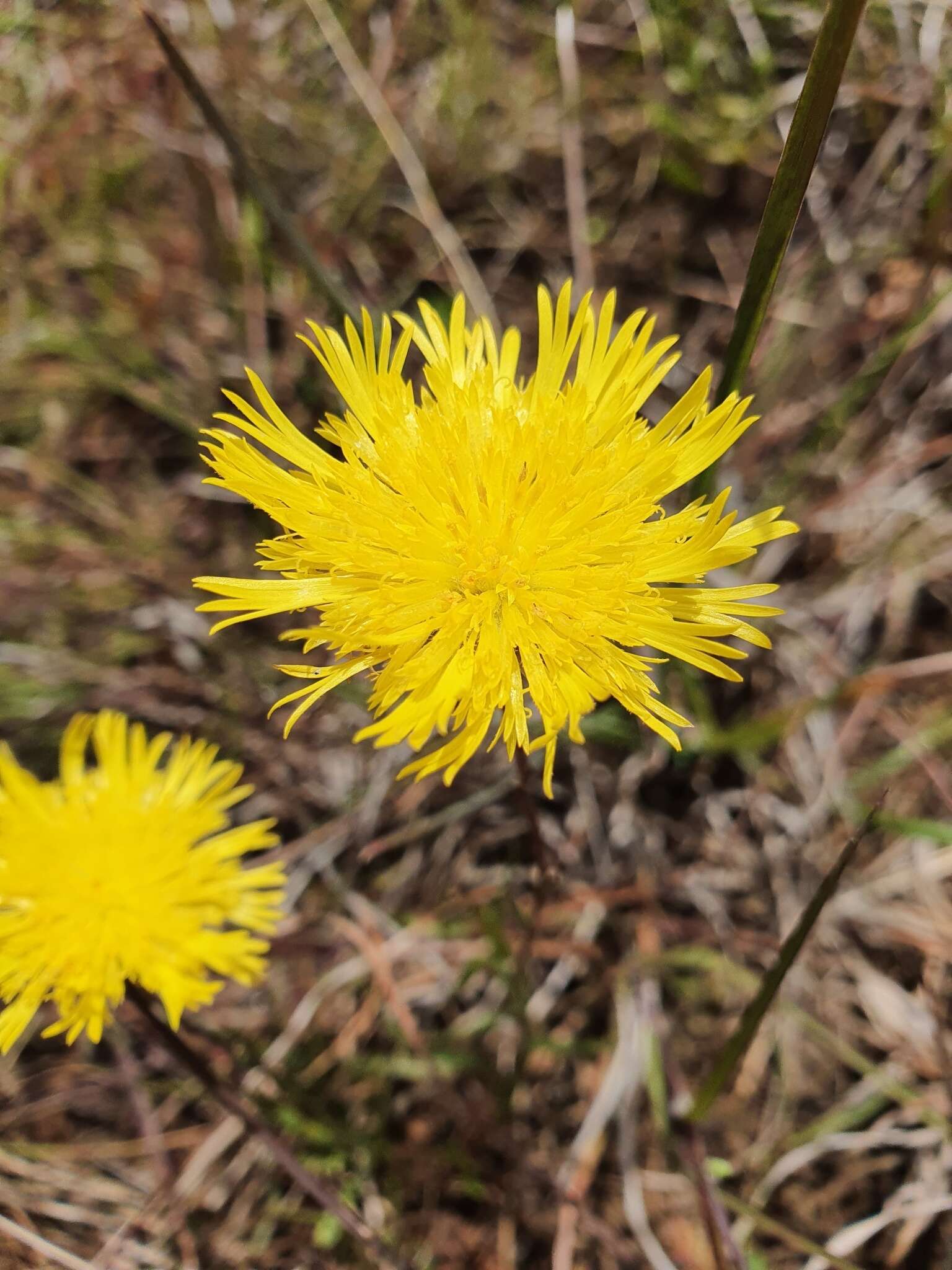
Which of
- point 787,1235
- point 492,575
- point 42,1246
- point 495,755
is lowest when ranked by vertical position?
point 42,1246

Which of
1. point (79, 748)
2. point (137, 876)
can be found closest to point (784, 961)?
point (137, 876)

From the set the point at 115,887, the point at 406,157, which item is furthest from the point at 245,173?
the point at 115,887

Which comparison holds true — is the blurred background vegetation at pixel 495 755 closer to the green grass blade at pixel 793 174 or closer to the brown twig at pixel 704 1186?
the brown twig at pixel 704 1186

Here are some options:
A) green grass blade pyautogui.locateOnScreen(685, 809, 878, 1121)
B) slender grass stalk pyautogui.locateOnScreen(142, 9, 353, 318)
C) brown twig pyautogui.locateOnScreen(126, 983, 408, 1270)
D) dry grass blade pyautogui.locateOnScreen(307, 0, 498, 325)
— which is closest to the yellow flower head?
brown twig pyautogui.locateOnScreen(126, 983, 408, 1270)

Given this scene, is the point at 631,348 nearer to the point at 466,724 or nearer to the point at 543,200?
the point at 466,724

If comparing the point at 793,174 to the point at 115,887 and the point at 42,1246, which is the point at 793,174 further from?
the point at 42,1246

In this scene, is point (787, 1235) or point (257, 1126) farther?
point (257, 1126)

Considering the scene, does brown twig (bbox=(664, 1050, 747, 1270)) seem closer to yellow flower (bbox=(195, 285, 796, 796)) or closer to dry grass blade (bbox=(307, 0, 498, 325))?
yellow flower (bbox=(195, 285, 796, 796))
